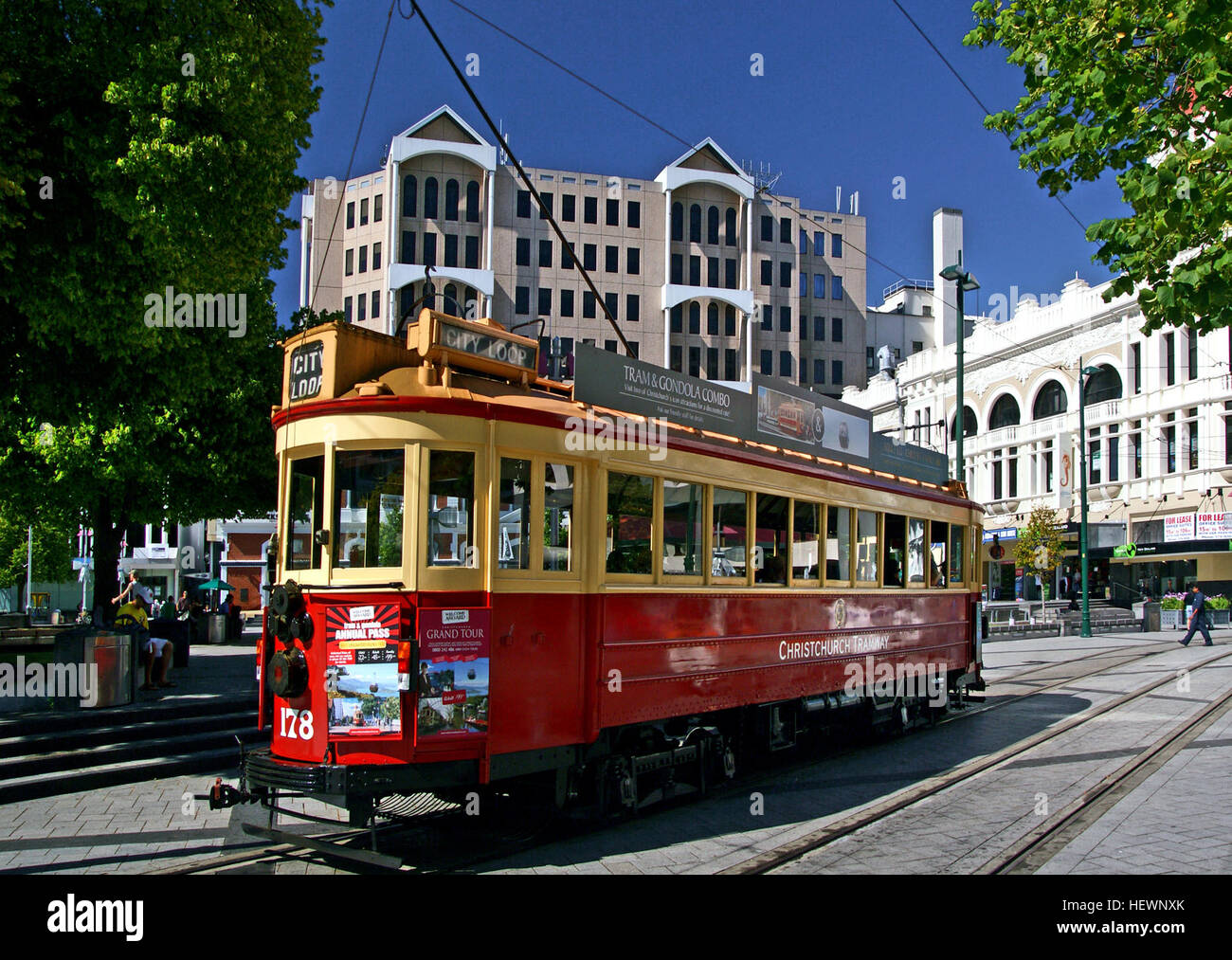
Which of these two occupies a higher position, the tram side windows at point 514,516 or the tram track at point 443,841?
the tram side windows at point 514,516

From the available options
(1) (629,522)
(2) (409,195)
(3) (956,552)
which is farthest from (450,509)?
(2) (409,195)

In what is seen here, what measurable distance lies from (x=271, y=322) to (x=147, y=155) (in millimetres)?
7663

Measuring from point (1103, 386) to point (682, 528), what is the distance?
40.7 m

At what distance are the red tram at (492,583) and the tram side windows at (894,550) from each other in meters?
2.88

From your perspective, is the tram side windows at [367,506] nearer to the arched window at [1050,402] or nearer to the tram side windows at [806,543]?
the tram side windows at [806,543]

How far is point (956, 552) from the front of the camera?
13570 millimetres

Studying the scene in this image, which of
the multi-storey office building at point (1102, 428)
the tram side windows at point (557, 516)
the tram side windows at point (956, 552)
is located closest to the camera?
the tram side windows at point (557, 516)

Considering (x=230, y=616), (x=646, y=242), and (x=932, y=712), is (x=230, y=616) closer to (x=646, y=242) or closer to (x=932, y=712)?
(x=932, y=712)

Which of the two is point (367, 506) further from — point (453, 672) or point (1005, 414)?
point (1005, 414)

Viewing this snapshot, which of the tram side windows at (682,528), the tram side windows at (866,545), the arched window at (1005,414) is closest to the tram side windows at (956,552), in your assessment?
the tram side windows at (866,545)

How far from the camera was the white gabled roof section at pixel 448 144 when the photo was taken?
50.1 meters

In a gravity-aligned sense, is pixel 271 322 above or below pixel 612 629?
above
